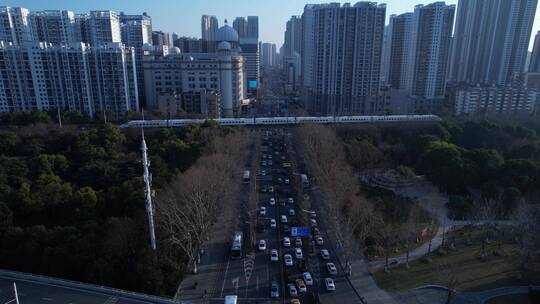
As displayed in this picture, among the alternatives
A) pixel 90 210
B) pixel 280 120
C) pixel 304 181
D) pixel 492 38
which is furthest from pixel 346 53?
pixel 90 210

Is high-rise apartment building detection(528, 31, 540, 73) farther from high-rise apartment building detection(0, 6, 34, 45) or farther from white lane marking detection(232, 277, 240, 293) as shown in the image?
high-rise apartment building detection(0, 6, 34, 45)

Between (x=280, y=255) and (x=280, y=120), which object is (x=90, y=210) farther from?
(x=280, y=120)

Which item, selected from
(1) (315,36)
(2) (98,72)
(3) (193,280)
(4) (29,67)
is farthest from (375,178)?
(4) (29,67)

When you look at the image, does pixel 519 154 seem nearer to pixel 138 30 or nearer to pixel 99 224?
pixel 99 224

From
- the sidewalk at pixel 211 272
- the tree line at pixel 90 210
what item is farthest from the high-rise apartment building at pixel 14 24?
the sidewalk at pixel 211 272

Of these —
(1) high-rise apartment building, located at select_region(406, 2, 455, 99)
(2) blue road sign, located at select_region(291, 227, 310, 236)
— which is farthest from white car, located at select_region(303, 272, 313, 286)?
(1) high-rise apartment building, located at select_region(406, 2, 455, 99)
